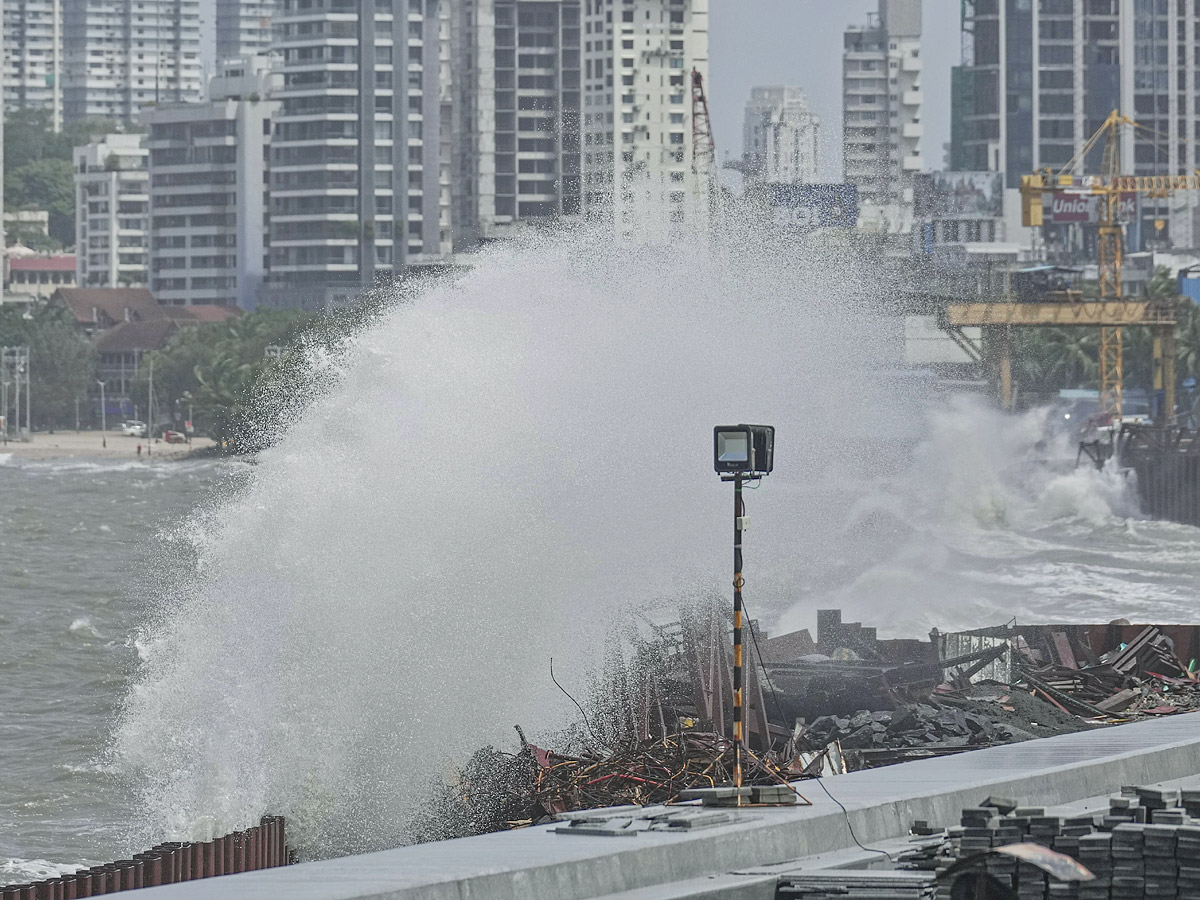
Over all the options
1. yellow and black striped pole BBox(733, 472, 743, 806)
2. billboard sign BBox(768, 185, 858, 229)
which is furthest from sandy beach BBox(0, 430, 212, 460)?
yellow and black striped pole BBox(733, 472, 743, 806)

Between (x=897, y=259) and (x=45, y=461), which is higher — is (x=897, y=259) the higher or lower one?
the higher one

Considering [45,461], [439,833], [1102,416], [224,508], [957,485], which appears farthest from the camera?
[45,461]

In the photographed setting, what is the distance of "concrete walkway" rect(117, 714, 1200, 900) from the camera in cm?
1163

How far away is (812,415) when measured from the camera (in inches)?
1753

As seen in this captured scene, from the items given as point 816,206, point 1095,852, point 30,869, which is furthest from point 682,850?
point 816,206

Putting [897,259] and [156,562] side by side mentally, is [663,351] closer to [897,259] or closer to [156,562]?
[156,562]

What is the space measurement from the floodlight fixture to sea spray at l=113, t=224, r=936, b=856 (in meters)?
9.55

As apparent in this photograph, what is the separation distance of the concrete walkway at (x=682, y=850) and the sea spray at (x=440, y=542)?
30.4 ft

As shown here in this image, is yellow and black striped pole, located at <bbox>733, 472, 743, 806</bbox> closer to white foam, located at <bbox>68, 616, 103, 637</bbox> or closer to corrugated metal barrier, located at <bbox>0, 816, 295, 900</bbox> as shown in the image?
corrugated metal barrier, located at <bbox>0, 816, 295, 900</bbox>

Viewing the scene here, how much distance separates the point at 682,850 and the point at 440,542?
650 inches

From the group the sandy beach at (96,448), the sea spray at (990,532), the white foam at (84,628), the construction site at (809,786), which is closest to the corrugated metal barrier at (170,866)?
the construction site at (809,786)

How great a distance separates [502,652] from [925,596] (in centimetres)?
3147

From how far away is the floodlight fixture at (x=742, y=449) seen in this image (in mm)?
15156

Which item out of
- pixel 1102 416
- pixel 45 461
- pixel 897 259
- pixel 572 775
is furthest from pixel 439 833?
pixel 45 461
